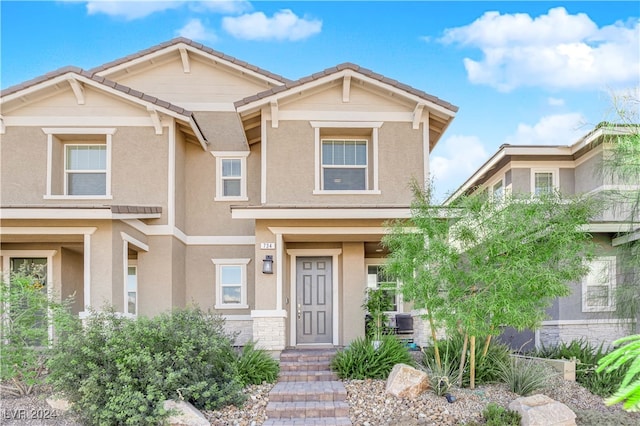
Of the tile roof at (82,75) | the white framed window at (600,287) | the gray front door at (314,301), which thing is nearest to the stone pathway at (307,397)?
the gray front door at (314,301)

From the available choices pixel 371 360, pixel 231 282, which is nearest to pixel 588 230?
pixel 371 360

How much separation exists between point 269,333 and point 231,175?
464 cm

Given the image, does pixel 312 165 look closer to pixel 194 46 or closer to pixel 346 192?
pixel 346 192

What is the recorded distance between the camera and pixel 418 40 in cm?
1463

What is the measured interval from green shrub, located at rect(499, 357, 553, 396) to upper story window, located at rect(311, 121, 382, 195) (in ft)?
15.6

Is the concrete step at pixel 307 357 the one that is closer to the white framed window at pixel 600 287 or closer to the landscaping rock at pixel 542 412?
the landscaping rock at pixel 542 412

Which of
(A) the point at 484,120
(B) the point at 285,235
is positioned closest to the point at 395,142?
(B) the point at 285,235

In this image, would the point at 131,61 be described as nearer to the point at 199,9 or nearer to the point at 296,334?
the point at 199,9

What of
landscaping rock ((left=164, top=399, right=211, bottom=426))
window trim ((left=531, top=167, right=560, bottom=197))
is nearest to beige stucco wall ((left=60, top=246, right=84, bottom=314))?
landscaping rock ((left=164, top=399, right=211, bottom=426))

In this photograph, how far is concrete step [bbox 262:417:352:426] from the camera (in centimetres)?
754

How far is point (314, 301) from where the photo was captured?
493 inches

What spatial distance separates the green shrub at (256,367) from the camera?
29.9 ft

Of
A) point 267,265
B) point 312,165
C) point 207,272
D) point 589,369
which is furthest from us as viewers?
point 207,272

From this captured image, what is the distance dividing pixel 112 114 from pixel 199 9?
346cm
